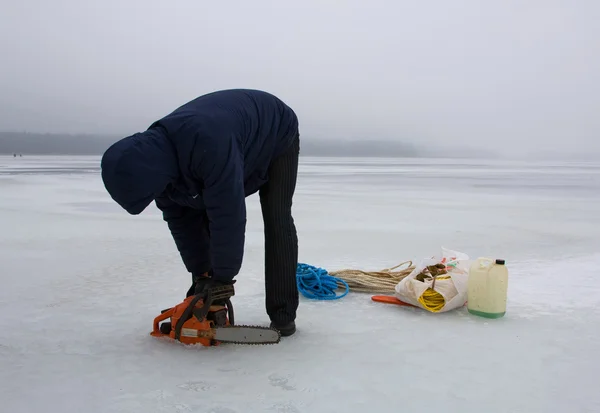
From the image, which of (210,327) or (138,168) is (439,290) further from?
(138,168)

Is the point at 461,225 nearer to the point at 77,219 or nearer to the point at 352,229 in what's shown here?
the point at 352,229

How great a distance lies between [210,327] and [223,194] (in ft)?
2.26

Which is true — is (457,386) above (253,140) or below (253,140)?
below

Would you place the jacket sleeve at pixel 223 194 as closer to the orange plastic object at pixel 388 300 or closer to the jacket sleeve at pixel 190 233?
the jacket sleeve at pixel 190 233

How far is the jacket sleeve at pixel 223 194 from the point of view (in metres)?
2.00

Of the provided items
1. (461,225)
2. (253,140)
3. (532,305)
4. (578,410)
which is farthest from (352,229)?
(578,410)

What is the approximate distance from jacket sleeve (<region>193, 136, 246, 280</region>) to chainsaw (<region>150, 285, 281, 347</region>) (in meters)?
0.23

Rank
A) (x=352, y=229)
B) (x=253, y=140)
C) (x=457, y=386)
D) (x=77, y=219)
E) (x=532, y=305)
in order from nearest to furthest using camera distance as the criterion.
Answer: (x=457, y=386), (x=253, y=140), (x=532, y=305), (x=352, y=229), (x=77, y=219)

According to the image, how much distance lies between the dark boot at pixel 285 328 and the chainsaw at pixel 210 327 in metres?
0.10

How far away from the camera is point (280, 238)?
97.4 inches

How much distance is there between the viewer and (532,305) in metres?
3.03

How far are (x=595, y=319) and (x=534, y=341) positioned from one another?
57 centimetres

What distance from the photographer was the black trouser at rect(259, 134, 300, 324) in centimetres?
247

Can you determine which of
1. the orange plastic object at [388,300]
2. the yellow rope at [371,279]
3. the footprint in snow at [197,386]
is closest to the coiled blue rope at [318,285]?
the yellow rope at [371,279]
